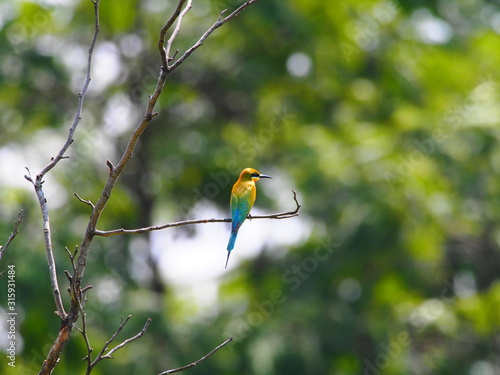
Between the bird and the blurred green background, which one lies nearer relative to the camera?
the bird

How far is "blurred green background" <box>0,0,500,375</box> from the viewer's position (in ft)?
29.8

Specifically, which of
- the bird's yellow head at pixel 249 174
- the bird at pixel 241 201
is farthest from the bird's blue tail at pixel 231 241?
the bird's yellow head at pixel 249 174

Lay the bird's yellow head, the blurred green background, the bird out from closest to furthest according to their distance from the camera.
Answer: the bird < the bird's yellow head < the blurred green background

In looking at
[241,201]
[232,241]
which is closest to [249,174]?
[241,201]

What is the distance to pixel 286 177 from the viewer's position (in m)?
10.2

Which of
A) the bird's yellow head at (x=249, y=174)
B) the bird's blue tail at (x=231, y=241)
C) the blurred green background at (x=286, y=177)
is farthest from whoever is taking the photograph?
the blurred green background at (x=286, y=177)

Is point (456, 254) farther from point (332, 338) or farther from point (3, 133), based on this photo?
point (3, 133)

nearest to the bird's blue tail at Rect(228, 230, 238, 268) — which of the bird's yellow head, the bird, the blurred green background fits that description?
the bird

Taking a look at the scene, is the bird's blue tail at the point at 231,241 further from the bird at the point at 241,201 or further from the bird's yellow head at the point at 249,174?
the bird's yellow head at the point at 249,174

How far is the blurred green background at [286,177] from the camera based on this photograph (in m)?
9.09

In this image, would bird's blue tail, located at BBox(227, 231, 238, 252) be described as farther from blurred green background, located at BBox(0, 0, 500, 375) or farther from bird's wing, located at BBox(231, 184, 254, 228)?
blurred green background, located at BBox(0, 0, 500, 375)

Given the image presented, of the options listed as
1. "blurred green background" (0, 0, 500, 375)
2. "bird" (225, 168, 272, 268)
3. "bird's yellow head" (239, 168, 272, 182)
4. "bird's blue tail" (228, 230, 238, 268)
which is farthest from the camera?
"blurred green background" (0, 0, 500, 375)

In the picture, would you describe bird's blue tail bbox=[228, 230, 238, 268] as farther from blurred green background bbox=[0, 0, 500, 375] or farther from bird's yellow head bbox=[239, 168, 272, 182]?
blurred green background bbox=[0, 0, 500, 375]

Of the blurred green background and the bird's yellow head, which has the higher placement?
the bird's yellow head
